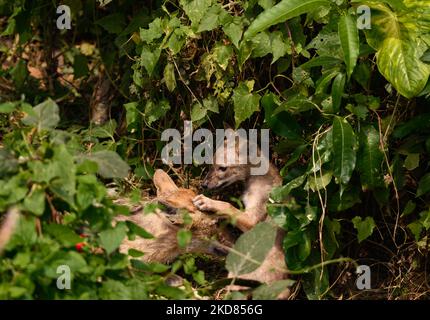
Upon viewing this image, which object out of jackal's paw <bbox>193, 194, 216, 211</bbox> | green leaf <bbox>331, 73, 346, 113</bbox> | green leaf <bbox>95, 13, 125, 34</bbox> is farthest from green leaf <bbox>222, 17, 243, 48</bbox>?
green leaf <bbox>95, 13, 125, 34</bbox>

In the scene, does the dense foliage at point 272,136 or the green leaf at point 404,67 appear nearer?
the dense foliage at point 272,136

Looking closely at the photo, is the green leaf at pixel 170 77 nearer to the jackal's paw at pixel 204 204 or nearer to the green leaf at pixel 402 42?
the jackal's paw at pixel 204 204

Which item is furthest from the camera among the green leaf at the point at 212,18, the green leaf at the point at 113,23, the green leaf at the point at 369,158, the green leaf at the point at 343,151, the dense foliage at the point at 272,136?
the green leaf at the point at 113,23

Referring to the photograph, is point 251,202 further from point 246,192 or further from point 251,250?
point 251,250

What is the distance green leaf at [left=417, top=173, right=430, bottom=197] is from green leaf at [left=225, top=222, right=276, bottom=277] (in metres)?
1.31

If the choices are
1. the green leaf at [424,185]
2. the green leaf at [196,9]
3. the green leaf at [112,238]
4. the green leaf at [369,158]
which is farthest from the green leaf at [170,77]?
the green leaf at [112,238]

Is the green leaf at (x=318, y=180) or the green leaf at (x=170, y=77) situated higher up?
the green leaf at (x=170, y=77)

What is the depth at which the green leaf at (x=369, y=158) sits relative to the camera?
16.3 ft

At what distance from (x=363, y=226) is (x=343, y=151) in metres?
0.57

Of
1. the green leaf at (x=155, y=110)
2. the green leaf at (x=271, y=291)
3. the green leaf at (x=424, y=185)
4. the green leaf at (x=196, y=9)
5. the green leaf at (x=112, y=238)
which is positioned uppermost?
the green leaf at (x=196, y=9)

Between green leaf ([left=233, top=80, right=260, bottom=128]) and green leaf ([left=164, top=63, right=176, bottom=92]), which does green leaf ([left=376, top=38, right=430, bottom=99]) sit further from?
green leaf ([left=164, top=63, right=176, bottom=92])

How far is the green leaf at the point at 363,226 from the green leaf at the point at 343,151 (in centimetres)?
43
